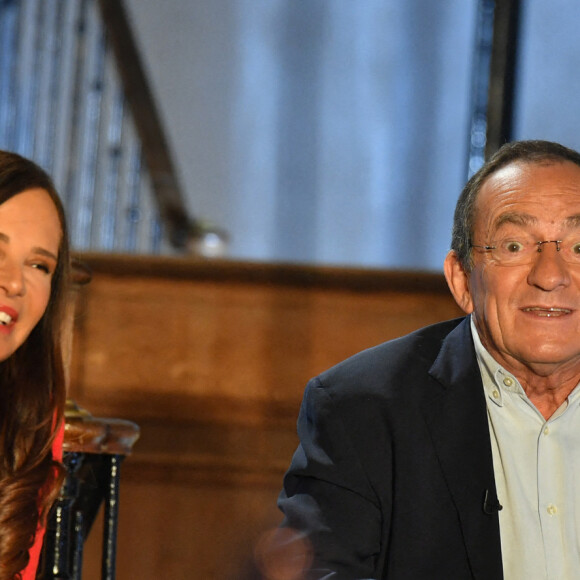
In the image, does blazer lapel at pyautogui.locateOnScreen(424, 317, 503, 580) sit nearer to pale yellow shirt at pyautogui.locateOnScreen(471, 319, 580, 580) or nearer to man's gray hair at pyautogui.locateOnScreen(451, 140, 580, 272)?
pale yellow shirt at pyautogui.locateOnScreen(471, 319, 580, 580)

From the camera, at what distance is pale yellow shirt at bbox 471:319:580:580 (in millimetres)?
1583

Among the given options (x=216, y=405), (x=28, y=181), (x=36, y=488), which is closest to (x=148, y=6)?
(x=216, y=405)

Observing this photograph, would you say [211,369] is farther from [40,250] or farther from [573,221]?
[573,221]

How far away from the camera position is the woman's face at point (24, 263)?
5.63 ft

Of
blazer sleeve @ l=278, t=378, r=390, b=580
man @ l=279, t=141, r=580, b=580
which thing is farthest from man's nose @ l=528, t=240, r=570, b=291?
blazer sleeve @ l=278, t=378, r=390, b=580

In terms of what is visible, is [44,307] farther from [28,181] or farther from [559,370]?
[559,370]

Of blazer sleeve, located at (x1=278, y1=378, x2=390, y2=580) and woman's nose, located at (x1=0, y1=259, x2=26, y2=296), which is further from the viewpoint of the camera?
woman's nose, located at (x1=0, y1=259, x2=26, y2=296)

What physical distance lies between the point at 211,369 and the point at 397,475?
1.43m

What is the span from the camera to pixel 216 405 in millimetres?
2955

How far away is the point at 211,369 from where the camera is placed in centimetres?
297

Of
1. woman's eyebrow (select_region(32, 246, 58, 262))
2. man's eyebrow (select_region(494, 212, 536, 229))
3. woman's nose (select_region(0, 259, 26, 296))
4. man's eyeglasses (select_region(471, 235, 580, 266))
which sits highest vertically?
man's eyebrow (select_region(494, 212, 536, 229))

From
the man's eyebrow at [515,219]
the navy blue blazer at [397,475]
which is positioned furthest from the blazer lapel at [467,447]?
the man's eyebrow at [515,219]

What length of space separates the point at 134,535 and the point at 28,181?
1.46m

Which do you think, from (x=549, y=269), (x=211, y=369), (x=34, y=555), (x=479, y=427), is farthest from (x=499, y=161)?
(x=211, y=369)
